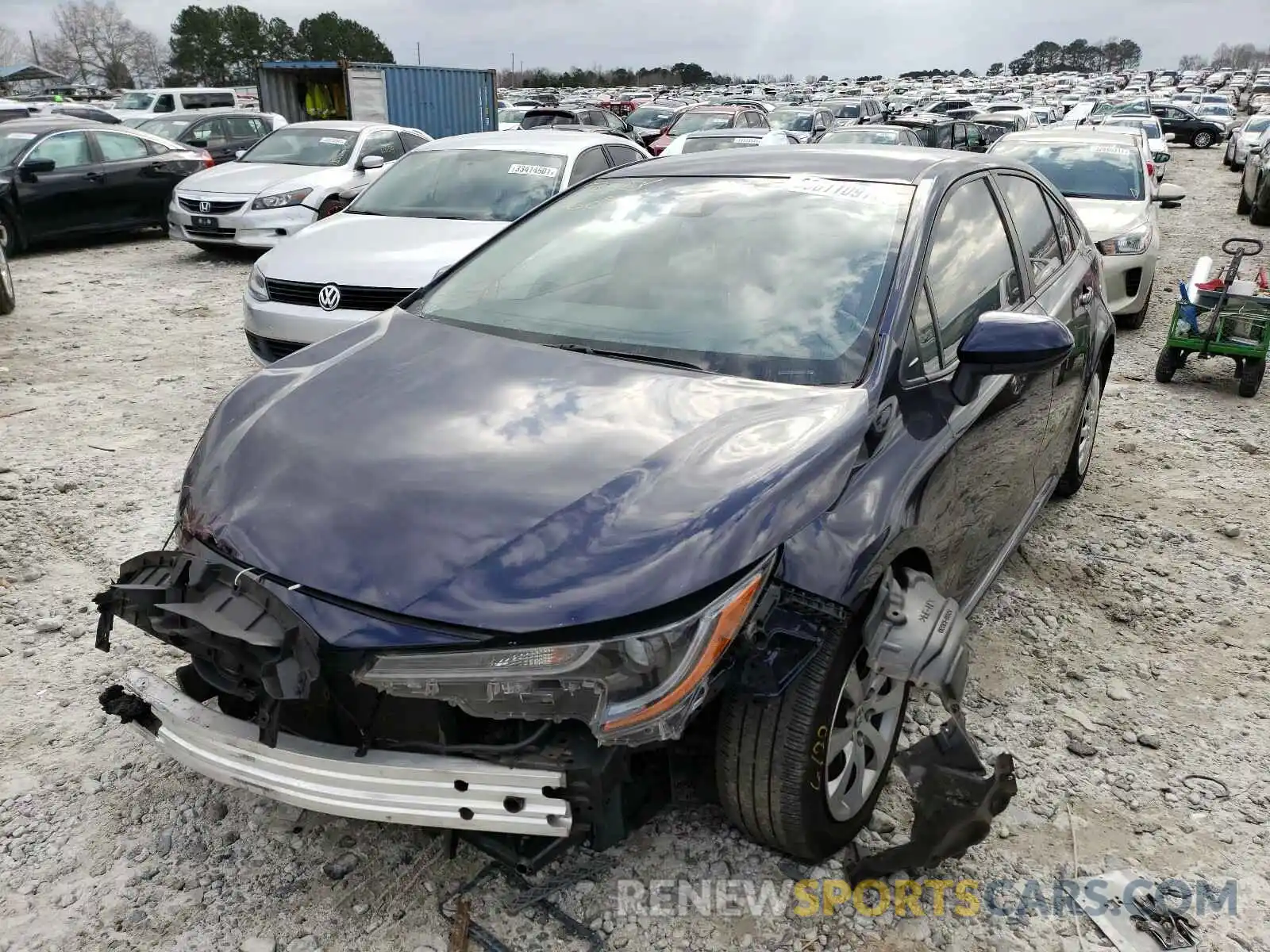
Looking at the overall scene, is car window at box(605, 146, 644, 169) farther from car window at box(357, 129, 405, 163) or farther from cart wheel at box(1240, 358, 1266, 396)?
cart wheel at box(1240, 358, 1266, 396)

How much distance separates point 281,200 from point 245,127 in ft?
24.6

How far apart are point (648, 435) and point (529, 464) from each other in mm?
292

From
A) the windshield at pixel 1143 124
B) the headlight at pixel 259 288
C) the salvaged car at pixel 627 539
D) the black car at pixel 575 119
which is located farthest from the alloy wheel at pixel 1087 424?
the windshield at pixel 1143 124

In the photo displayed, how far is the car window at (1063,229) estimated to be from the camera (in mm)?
4125

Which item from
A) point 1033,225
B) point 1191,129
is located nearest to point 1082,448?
point 1033,225

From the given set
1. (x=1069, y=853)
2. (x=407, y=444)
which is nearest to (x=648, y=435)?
(x=407, y=444)

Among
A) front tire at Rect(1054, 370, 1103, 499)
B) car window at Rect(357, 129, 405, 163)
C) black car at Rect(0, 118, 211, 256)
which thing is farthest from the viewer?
car window at Rect(357, 129, 405, 163)

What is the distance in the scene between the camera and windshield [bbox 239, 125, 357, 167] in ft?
35.2

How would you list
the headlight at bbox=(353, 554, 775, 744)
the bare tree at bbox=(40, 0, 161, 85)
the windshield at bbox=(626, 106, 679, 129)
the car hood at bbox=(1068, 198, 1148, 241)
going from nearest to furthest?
the headlight at bbox=(353, 554, 775, 744) → the car hood at bbox=(1068, 198, 1148, 241) → the windshield at bbox=(626, 106, 679, 129) → the bare tree at bbox=(40, 0, 161, 85)

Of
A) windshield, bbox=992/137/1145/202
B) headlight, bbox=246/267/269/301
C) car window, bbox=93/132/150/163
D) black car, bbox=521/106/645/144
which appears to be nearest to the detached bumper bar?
headlight, bbox=246/267/269/301

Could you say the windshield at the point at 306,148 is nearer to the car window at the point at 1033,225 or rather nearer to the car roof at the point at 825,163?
the car roof at the point at 825,163

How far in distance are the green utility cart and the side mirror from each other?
14.4 feet

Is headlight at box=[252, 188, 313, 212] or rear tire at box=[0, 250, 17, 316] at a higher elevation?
headlight at box=[252, 188, 313, 212]

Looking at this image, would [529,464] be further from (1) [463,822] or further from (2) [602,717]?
(1) [463,822]
